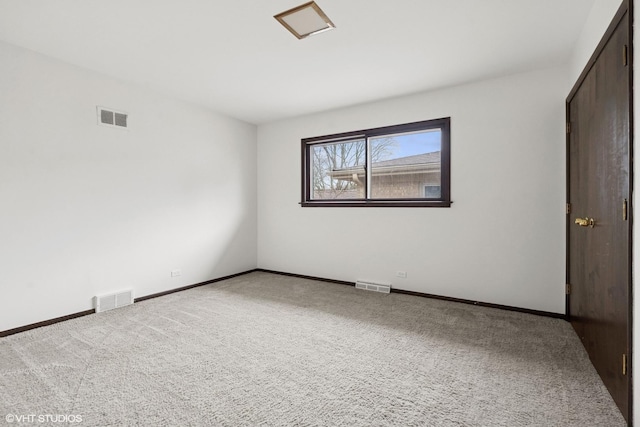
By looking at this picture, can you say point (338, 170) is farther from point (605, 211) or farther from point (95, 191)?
point (605, 211)

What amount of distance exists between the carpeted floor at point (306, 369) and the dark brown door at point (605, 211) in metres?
0.21

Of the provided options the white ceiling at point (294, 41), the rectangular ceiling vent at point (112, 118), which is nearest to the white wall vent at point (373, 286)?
the white ceiling at point (294, 41)

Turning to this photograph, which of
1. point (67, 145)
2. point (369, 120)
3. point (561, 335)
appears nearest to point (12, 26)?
point (67, 145)

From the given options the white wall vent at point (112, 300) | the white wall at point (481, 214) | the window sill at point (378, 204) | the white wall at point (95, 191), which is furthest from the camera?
the window sill at point (378, 204)

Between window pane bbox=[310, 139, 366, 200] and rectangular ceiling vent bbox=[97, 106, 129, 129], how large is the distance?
94.9 inches

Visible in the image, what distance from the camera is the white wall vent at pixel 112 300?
312 centimetres

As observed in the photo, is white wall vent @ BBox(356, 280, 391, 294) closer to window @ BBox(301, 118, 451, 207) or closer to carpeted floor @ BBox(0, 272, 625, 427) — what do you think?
carpeted floor @ BBox(0, 272, 625, 427)

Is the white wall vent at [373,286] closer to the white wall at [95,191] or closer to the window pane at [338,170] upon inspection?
the window pane at [338,170]

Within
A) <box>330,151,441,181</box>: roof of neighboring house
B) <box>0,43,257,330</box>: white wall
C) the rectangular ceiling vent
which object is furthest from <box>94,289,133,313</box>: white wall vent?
<box>330,151,441,181</box>: roof of neighboring house

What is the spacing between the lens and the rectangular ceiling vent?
3.15 meters

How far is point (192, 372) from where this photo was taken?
1.98 metres

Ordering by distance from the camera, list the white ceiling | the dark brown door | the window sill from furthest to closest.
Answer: the window sill < the white ceiling < the dark brown door

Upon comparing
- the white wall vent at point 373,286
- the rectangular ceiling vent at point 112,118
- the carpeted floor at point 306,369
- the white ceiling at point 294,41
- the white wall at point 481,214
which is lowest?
the carpeted floor at point 306,369

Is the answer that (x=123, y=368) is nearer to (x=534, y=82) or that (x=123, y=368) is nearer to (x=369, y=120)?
(x=369, y=120)
